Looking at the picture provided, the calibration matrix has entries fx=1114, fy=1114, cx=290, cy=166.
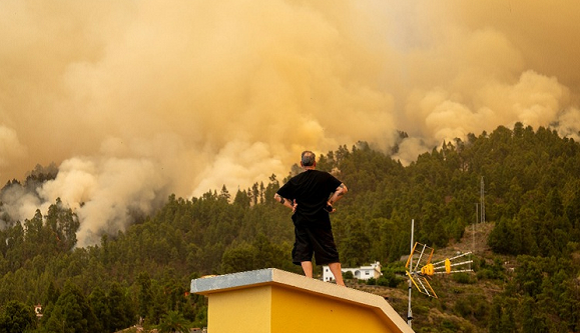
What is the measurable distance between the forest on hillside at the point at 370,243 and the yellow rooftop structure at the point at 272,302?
59668 millimetres

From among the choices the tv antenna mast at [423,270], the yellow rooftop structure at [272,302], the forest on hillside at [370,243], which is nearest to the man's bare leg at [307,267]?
the yellow rooftop structure at [272,302]

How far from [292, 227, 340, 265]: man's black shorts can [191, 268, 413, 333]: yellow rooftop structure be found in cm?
75

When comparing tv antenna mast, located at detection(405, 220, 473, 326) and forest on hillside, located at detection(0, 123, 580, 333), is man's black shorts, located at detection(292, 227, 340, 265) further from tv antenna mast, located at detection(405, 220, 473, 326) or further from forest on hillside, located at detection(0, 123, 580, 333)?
forest on hillside, located at detection(0, 123, 580, 333)

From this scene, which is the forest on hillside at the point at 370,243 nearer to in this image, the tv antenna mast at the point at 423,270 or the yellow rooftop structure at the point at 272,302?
the tv antenna mast at the point at 423,270

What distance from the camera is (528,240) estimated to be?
299ft

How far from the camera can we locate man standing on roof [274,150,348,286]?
659 cm

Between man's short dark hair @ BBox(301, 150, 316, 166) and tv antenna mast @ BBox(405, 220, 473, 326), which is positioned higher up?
Result: tv antenna mast @ BBox(405, 220, 473, 326)

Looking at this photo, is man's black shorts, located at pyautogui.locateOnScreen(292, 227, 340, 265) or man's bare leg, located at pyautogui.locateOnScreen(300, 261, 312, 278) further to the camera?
man's black shorts, located at pyautogui.locateOnScreen(292, 227, 340, 265)

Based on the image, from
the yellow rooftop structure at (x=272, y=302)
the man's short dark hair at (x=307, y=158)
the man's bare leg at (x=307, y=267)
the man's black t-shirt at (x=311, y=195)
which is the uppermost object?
the man's short dark hair at (x=307, y=158)

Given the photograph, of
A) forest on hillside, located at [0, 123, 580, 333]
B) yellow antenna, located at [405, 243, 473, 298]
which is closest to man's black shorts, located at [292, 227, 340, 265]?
yellow antenna, located at [405, 243, 473, 298]

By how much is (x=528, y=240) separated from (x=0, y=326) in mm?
42833

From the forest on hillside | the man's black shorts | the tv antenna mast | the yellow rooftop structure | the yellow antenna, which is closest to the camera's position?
the yellow rooftop structure

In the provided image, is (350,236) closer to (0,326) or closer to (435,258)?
(435,258)

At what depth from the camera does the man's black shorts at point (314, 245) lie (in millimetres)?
6566
